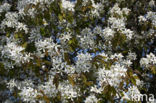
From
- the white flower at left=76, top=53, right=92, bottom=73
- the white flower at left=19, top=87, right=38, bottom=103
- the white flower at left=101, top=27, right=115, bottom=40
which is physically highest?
the white flower at left=101, top=27, right=115, bottom=40

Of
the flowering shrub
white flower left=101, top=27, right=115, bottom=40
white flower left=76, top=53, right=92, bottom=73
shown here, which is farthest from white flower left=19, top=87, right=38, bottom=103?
white flower left=101, top=27, right=115, bottom=40

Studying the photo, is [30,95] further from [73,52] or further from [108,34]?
[108,34]

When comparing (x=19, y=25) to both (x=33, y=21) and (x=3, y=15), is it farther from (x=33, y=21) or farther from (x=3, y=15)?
(x=3, y=15)

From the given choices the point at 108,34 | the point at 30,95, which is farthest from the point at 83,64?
the point at 30,95

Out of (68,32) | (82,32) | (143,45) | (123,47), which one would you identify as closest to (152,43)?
(143,45)

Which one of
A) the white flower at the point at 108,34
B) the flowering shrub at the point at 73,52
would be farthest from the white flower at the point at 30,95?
the white flower at the point at 108,34

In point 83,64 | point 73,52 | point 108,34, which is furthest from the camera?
point 73,52

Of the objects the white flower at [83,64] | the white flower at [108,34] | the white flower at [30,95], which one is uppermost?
the white flower at [108,34]

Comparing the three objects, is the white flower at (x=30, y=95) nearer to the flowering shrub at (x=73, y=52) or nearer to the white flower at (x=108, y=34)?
the flowering shrub at (x=73, y=52)

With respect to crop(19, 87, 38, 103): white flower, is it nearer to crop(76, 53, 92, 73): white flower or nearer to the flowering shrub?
the flowering shrub
